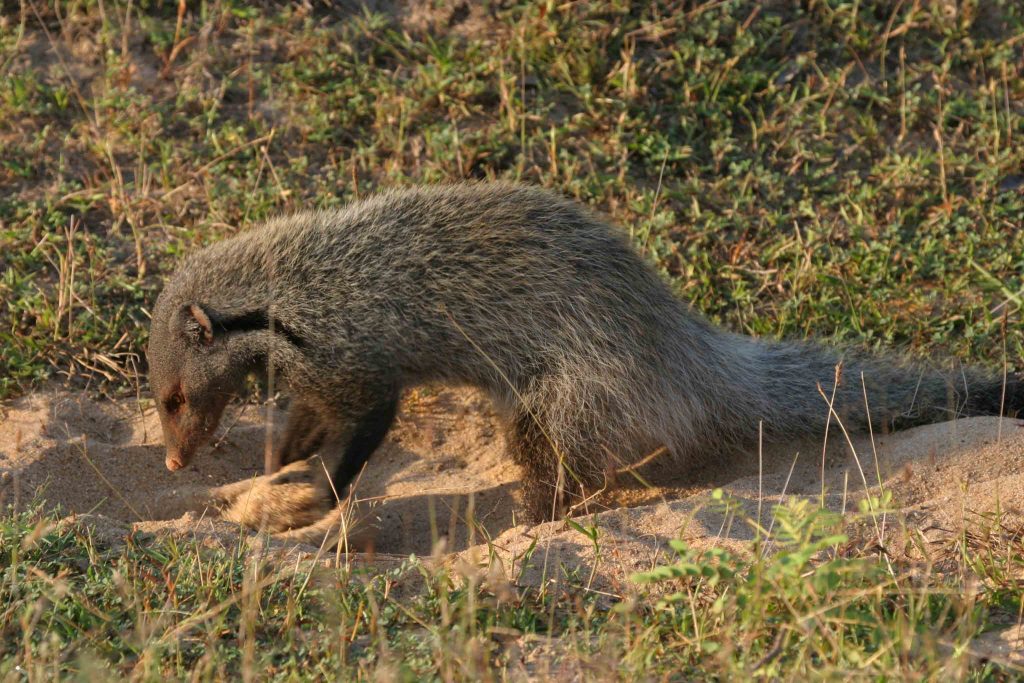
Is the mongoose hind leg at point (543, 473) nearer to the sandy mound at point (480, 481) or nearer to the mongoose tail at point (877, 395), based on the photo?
the sandy mound at point (480, 481)

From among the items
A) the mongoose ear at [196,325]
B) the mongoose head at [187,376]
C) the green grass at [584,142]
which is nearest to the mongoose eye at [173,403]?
the mongoose head at [187,376]

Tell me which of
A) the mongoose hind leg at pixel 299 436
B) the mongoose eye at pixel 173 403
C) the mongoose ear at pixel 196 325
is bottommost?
the mongoose hind leg at pixel 299 436

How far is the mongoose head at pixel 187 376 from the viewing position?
4.98 metres

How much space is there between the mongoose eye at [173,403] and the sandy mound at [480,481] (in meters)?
0.39

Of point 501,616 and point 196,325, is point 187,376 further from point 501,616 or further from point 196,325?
point 501,616

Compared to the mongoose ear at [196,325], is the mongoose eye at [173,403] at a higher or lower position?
lower

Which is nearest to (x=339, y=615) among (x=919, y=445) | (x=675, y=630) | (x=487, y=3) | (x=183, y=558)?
(x=183, y=558)

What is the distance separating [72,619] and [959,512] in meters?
3.15

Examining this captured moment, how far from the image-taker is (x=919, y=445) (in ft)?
16.7

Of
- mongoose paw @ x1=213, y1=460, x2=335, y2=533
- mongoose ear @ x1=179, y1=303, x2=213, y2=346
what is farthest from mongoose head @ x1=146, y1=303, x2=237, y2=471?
mongoose paw @ x1=213, y1=460, x2=335, y2=533

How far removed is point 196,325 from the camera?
4.96 metres

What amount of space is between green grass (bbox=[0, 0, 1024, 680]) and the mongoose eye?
2.89ft

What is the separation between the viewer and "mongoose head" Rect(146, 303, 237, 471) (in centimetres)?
498

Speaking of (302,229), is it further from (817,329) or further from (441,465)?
(817,329)
